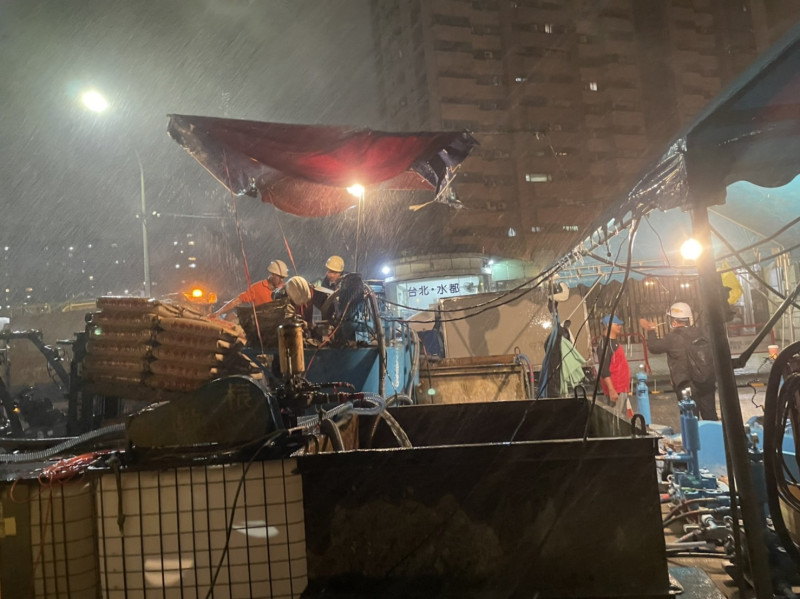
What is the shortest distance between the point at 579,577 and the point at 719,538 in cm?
252

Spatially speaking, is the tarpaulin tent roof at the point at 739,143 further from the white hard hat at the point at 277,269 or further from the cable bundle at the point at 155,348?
the white hard hat at the point at 277,269

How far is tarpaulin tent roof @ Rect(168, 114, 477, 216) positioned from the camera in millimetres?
4828

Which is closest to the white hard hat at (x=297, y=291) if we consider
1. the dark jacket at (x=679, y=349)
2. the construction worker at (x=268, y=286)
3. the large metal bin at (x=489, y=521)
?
the construction worker at (x=268, y=286)

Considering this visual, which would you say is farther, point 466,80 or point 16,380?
point 466,80

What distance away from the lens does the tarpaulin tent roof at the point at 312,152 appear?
15.8 ft

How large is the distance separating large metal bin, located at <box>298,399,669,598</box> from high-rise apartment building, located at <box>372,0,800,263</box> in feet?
140

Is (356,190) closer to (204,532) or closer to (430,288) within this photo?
(204,532)

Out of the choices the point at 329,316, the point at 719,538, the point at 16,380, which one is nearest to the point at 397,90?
the point at 16,380

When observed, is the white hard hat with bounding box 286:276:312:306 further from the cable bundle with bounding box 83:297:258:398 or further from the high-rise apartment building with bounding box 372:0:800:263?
the high-rise apartment building with bounding box 372:0:800:263

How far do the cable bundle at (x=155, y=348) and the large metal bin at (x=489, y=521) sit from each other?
153 cm

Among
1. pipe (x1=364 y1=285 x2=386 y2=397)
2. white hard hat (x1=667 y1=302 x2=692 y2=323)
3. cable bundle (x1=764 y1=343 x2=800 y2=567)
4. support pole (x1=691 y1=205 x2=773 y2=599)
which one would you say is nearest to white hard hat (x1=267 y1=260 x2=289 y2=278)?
pipe (x1=364 y1=285 x2=386 y2=397)

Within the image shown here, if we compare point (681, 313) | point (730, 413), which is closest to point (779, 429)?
point (730, 413)

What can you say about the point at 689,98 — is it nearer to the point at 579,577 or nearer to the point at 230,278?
the point at 230,278

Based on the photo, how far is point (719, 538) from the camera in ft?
12.5
